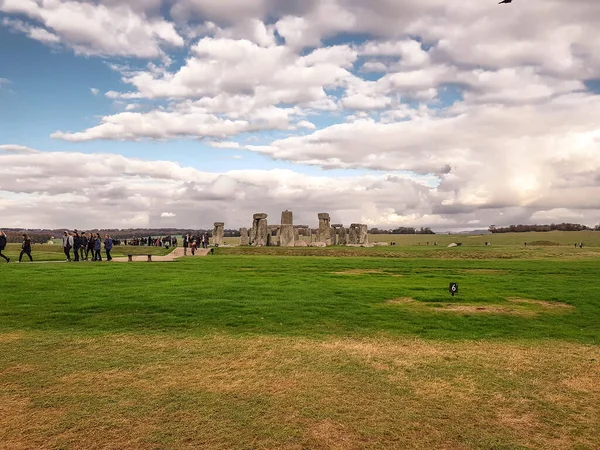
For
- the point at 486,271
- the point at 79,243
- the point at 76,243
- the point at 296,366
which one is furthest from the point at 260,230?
the point at 296,366

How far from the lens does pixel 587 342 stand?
10.1m

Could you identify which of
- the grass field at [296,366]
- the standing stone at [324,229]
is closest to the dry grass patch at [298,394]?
the grass field at [296,366]

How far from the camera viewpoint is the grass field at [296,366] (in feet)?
18.4

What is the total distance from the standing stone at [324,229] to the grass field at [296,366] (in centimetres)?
3347

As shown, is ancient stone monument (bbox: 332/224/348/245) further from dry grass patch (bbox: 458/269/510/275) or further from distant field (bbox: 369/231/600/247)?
dry grass patch (bbox: 458/269/510/275)

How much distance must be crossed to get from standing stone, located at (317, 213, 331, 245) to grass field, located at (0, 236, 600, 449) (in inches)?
1318

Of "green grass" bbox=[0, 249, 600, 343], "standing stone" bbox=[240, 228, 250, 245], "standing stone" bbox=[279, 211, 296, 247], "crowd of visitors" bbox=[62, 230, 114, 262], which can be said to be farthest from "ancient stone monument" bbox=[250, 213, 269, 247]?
"green grass" bbox=[0, 249, 600, 343]

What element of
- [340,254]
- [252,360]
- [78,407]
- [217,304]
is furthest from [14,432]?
[340,254]

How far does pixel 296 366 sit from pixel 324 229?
4269cm

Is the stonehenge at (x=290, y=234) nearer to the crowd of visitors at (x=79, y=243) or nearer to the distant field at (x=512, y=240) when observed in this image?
the distant field at (x=512, y=240)

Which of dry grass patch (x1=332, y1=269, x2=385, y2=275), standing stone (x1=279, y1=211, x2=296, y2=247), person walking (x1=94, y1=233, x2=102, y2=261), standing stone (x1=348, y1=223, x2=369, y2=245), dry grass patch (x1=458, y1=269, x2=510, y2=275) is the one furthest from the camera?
standing stone (x1=348, y1=223, x2=369, y2=245)

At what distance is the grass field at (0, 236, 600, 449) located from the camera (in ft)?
18.4

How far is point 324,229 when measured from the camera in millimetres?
50625

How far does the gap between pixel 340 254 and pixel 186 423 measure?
31453 millimetres
